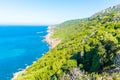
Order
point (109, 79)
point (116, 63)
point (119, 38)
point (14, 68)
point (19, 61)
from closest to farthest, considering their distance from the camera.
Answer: point (109, 79), point (116, 63), point (119, 38), point (14, 68), point (19, 61)

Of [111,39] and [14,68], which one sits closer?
[111,39]

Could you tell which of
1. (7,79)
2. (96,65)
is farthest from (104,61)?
(7,79)

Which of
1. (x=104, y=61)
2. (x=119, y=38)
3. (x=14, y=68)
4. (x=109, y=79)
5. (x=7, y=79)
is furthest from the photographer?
(x=14, y=68)

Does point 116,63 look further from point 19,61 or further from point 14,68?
point 19,61

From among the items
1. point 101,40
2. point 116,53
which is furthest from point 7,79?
point 116,53

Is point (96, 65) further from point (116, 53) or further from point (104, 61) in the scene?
point (116, 53)

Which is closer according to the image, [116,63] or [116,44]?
[116,63]

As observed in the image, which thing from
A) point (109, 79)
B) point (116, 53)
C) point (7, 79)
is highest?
point (116, 53)

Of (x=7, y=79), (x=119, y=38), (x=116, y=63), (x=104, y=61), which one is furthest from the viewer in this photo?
(x=7, y=79)

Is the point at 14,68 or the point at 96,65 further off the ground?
the point at 96,65
